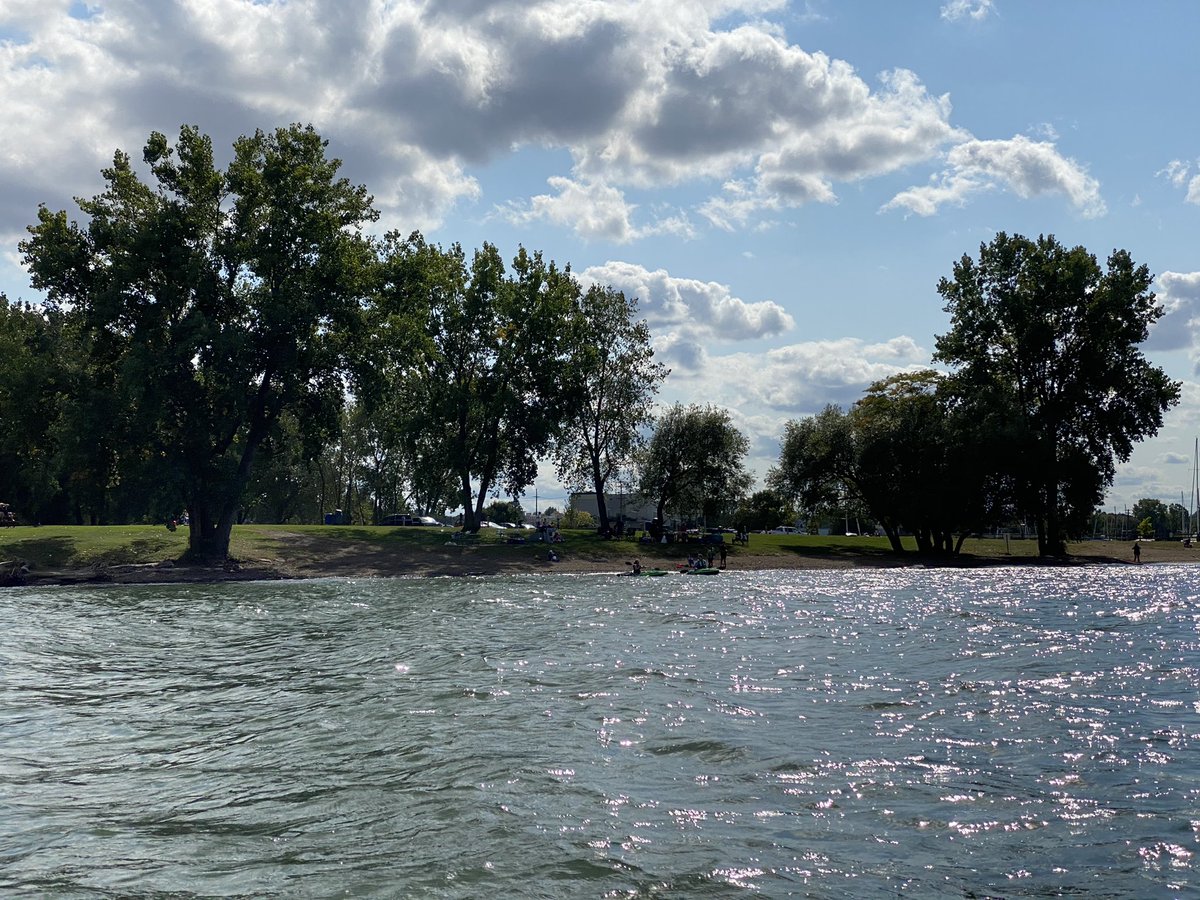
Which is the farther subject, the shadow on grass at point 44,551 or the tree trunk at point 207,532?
the tree trunk at point 207,532

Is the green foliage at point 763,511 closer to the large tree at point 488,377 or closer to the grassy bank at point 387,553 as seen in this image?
the grassy bank at point 387,553

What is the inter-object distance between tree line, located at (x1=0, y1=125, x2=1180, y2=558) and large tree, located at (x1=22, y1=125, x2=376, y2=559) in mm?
160

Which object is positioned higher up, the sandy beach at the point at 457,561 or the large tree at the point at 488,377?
the large tree at the point at 488,377

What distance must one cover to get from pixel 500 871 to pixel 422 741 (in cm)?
576

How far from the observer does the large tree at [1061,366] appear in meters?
80.0

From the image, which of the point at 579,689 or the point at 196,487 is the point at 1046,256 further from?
the point at 579,689

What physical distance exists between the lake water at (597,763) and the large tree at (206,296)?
2683 cm

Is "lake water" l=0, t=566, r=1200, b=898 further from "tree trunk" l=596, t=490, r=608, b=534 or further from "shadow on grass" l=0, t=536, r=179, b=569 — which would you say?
"tree trunk" l=596, t=490, r=608, b=534

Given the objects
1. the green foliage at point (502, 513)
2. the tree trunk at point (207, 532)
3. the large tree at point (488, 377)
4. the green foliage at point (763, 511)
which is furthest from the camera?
the green foliage at point (502, 513)

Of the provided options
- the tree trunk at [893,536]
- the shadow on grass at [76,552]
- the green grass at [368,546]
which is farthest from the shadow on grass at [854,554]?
the shadow on grass at [76,552]

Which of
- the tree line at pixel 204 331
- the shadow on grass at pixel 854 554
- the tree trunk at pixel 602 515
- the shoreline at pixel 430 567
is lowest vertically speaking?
the shoreline at pixel 430 567

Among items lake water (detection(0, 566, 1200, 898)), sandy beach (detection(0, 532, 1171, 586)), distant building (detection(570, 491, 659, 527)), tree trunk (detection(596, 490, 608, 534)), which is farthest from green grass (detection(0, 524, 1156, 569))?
lake water (detection(0, 566, 1200, 898))

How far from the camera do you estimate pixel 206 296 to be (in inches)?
2179

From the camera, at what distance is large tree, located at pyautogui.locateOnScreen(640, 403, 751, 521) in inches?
3467
